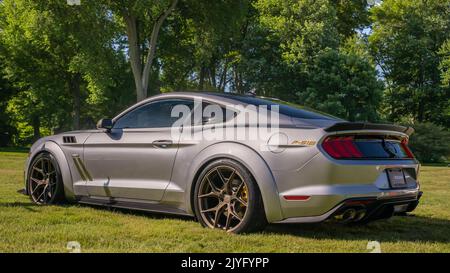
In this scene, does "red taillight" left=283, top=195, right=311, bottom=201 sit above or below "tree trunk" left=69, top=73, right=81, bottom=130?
below

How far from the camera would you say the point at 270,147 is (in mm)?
4738

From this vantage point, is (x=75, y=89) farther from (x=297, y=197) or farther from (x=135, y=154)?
(x=297, y=197)

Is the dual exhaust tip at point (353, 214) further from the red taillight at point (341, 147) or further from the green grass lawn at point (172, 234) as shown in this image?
the red taillight at point (341, 147)

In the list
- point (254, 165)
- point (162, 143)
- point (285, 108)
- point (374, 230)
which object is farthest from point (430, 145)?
point (254, 165)

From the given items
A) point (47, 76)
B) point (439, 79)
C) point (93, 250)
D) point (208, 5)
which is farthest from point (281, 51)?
point (93, 250)

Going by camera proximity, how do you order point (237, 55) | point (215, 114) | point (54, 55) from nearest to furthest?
point (215, 114), point (237, 55), point (54, 55)

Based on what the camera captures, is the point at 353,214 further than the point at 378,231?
No

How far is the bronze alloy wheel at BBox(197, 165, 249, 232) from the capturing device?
4.90 metres

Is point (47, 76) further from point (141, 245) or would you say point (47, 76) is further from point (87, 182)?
point (141, 245)

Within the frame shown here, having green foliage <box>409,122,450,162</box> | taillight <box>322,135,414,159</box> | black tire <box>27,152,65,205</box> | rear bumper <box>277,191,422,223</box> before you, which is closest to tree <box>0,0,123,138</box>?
green foliage <box>409,122,450,162</box>

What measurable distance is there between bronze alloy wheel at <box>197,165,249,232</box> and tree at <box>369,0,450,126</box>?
117 feet

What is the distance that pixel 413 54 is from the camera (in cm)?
3922

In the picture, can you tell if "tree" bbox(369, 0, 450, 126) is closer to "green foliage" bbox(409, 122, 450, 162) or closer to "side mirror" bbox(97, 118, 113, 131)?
"green foliage" bbox(409, 122, 450, 162)

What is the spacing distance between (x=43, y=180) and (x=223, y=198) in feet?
9.82
